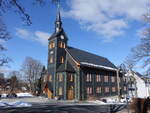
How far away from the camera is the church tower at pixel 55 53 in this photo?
40.2 m

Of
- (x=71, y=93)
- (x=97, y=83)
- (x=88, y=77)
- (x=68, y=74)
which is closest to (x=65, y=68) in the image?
(x=68, y=74)

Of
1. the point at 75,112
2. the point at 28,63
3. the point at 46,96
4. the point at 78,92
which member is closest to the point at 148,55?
the point at 75,112

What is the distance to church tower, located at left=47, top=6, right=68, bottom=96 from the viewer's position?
4019 cm

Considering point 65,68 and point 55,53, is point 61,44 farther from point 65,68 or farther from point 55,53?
point 65,68

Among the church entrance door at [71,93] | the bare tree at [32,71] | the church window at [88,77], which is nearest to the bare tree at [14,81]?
the bare tree at [32,71]

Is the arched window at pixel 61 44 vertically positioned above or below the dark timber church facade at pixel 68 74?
above

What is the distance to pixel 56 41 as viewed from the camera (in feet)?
136

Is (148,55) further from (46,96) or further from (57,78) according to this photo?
(46,96)

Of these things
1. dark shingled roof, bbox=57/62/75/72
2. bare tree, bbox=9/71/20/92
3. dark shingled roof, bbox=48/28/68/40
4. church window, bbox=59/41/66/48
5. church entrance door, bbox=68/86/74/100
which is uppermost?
dark shingled roof, bbox=48/28/68/40

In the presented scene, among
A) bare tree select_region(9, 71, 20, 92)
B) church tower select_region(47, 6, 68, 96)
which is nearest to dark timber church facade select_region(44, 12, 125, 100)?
church tower select_region(47, 6, 68, 96)

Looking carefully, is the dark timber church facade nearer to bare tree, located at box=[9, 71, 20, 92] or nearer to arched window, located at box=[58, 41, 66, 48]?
arched window, located at box=[58, 41, 66, 48]

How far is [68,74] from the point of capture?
38.4 meters

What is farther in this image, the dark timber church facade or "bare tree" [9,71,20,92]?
"bare tree" [9,71,20,92]

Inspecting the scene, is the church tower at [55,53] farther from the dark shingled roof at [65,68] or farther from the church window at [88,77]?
the church window at [88,77]
